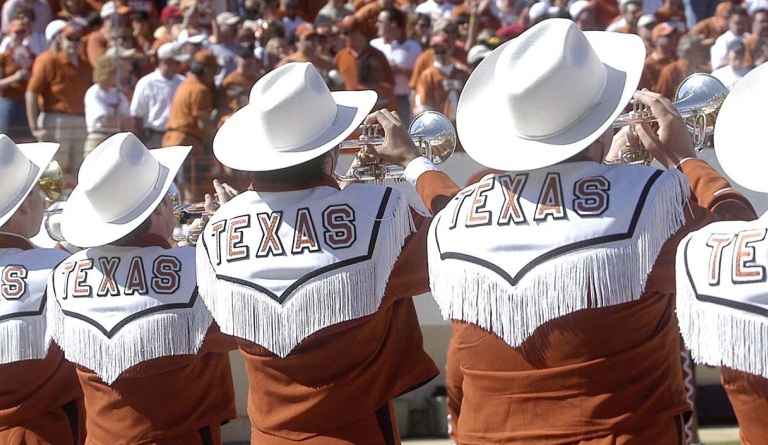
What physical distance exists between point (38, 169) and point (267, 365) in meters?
1.64

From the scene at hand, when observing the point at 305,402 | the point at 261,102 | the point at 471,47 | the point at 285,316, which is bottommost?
the point at 471,47

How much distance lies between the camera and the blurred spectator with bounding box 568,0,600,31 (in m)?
11.5

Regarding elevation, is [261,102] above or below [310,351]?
above

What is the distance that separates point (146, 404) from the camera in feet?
15.1

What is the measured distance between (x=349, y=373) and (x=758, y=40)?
7.39 metres

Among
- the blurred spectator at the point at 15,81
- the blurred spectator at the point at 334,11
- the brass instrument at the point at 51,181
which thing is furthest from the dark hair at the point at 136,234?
the blurred spectator at the point at 334,11

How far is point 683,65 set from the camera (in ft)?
33.1

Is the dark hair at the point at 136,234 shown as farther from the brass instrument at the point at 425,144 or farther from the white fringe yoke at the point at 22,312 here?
the brass instrument at the point at 425,144

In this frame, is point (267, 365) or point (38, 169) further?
point (38, 169)

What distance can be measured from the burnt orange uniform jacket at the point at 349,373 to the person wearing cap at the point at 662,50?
6425mm

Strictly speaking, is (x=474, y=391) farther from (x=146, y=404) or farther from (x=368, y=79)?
(x=368, y=79)

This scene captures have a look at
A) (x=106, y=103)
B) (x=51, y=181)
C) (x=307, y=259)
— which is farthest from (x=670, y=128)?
(x=106, y=103)

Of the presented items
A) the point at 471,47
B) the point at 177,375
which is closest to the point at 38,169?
the point at 177,375

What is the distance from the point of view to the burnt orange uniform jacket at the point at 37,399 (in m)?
4.98
